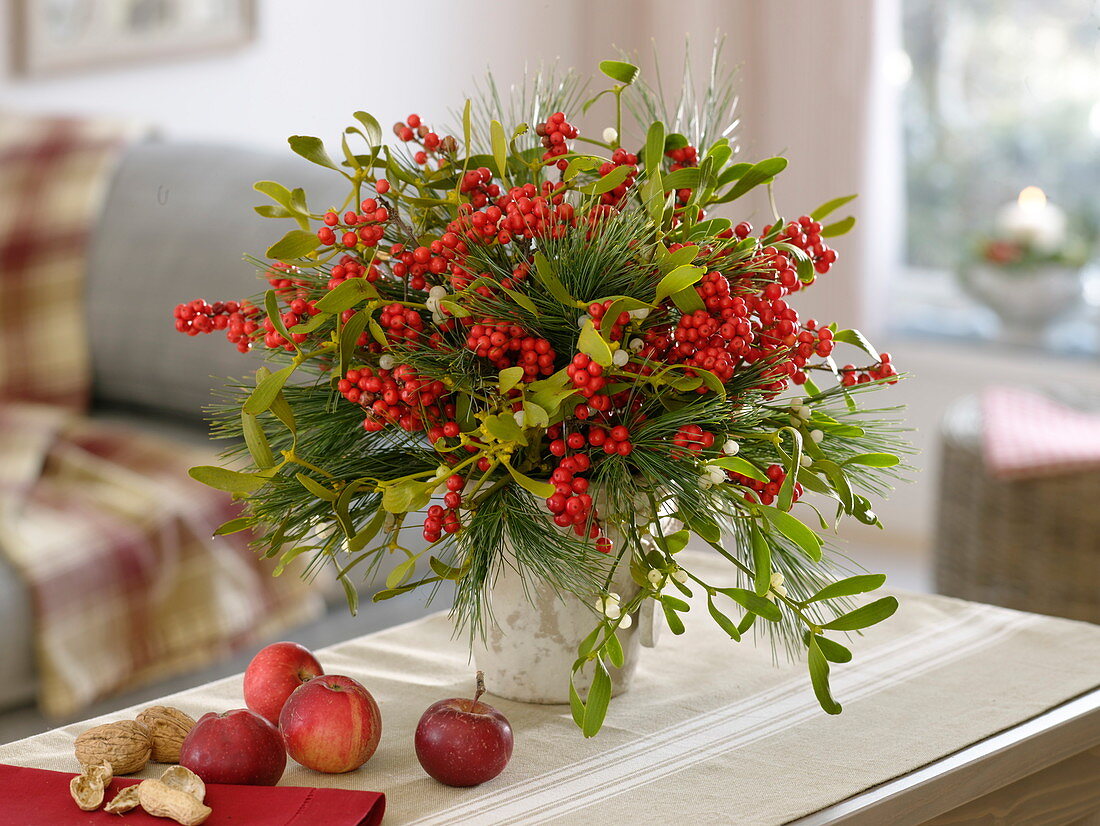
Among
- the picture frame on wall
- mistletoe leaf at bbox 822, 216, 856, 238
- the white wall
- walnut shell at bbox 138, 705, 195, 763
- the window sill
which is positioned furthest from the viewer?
the window sill

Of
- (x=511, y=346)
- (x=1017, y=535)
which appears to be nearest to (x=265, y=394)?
(x=511, y=346)

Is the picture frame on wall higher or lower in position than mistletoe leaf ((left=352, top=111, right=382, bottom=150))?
higher

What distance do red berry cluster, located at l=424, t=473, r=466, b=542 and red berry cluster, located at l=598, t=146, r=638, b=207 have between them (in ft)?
0.62

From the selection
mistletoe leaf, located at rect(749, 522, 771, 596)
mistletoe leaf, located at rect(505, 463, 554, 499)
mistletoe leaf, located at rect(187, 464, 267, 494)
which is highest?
mistletoe leaf, located at rect(505, 463, 554, 499)

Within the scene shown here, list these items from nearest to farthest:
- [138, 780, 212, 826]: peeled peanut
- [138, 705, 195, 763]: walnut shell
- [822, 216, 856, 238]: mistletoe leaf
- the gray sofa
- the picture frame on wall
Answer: [138, 780, 212, 826]: peeled peanut → [138, 705, 195, 763]: walnut shell → [822, 216, 856, 238]: mistletoe leaf → the gray sofa → the picture frame on wall

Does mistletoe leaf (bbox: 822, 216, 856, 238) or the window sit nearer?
mistletoe leaf (bbox: 822, 216, 856, 238)

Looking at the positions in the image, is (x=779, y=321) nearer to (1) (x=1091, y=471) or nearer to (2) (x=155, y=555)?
(2) (x=155, y=555)

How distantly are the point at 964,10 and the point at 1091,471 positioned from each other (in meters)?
1.50

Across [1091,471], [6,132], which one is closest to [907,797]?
[1091,471]

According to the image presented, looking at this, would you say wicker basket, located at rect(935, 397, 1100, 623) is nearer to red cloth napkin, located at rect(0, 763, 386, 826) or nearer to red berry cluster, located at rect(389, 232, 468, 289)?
red berry cluster, located at rect(389, 232, 468, 289)

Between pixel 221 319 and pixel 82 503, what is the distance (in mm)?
1084

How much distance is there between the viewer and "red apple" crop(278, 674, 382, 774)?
0.80 metres

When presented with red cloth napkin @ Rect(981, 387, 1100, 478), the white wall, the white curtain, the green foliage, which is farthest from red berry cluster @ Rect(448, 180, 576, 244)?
the white curtain

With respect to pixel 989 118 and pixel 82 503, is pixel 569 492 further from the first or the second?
pixel 989 118
